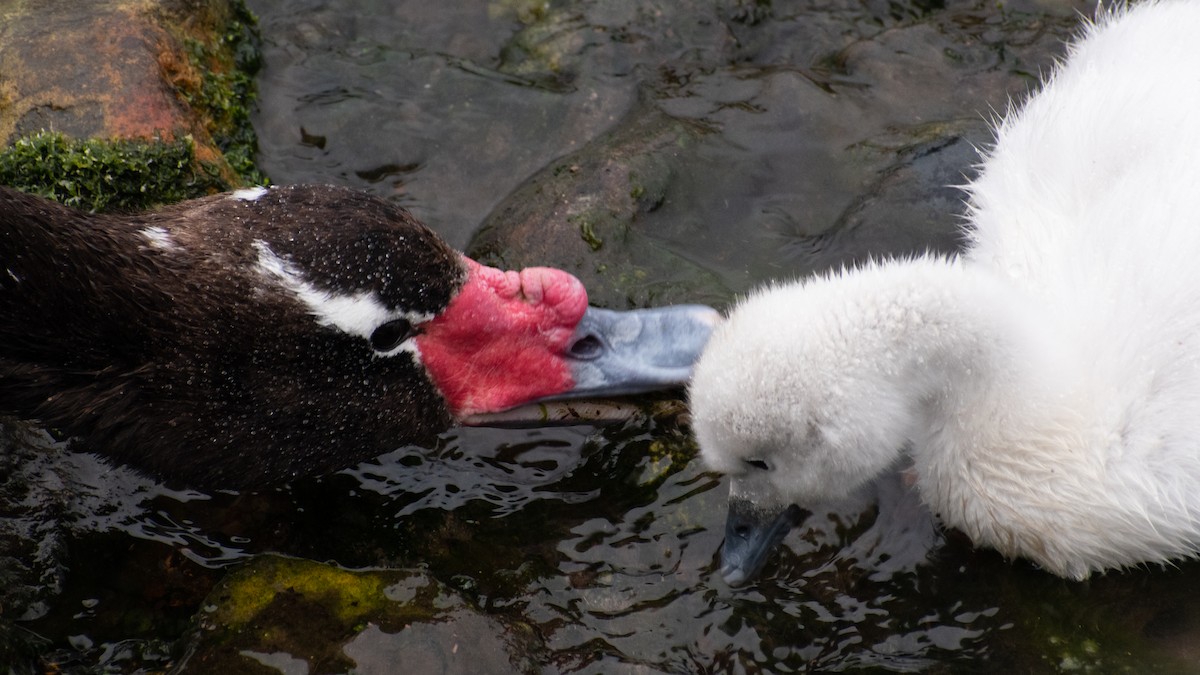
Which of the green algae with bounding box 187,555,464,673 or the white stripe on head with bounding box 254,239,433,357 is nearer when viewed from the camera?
the green algae with bounding box 187,555,464,673

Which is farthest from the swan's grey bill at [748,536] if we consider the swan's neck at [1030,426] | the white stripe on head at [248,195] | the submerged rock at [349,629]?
the white stripe on head at [248,195]

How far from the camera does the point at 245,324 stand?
438 centimetres

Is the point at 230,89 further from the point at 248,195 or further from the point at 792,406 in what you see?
the point at 792,406

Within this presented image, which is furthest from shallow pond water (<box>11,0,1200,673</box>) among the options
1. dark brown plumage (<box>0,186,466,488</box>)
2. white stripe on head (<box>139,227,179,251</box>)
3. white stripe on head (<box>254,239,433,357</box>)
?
white stripe on head (<box>139,227,179,251</box>)

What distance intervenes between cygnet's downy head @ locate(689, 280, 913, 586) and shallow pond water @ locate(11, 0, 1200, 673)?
43cm

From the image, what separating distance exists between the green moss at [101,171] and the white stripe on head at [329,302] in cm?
134

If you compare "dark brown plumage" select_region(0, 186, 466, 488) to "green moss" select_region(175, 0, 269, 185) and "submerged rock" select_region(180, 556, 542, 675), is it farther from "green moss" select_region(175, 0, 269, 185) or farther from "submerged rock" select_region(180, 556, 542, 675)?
"green moss" select_region(175, 0, 269, 185)

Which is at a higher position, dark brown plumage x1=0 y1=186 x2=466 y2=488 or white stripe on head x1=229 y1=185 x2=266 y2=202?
white stripe on head x1=229 y1=185 x2=266 y2=202

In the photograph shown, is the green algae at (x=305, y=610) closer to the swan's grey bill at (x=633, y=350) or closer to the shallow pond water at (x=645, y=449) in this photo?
the shallow pond water at (x=645, y=449)

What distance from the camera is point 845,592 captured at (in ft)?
15.1

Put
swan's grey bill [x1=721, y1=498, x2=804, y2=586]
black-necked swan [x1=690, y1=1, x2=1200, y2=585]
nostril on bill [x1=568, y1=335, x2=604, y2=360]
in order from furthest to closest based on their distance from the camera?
nostril on bill [x1=568, y1=335, x2=604, y2=360] → swan's grey bill [x1=721, y1=498, x2=804, y2=586] → black-necked swan [x1=690, y1=1, x2=1200, y2=585]

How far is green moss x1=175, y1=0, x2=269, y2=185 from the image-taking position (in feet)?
19.8

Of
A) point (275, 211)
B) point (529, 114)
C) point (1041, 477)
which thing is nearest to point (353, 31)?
point (529, 114)

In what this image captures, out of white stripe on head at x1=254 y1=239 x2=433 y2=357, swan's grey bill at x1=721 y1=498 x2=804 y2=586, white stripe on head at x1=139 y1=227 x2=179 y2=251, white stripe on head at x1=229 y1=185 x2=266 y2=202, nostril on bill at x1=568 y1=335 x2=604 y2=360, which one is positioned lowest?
swan's grey bill at x1=721 y1=498 x2=804 y2=586
